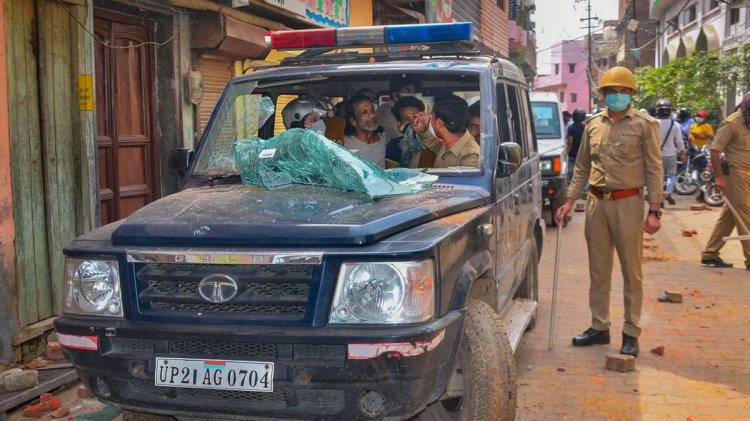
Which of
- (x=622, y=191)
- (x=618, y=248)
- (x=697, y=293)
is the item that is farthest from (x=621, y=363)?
(x=697, y=293)

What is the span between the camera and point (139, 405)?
9.89 feet

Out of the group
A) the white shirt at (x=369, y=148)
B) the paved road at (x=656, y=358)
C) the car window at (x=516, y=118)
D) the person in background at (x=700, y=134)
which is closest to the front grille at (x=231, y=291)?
the white shirt at (x=369, y=148)

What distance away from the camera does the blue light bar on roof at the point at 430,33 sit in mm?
4527

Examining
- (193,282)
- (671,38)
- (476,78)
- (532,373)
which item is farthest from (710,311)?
(671,38)

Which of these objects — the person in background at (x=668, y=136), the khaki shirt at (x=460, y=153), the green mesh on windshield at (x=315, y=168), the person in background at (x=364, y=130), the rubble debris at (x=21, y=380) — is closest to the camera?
the green mesh on windshield at (x=315, y=168)

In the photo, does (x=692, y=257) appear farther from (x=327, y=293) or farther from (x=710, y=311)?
(x=327, y=293)

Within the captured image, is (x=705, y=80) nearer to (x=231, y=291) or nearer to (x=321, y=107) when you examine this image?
(x=321, y=107)

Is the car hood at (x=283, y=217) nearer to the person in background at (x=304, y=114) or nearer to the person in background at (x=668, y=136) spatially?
the person in background at (x=304, y=114)

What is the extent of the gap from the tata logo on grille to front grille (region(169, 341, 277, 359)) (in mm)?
162

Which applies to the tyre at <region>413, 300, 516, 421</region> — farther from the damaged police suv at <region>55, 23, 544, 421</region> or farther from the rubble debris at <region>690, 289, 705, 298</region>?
the rubble debris at <region>690, 289, 705, 298</region>

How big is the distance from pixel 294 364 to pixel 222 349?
297 mm

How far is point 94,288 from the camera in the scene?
308 cm

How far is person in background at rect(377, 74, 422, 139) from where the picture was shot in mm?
4545

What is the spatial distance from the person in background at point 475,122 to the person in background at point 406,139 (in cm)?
36
